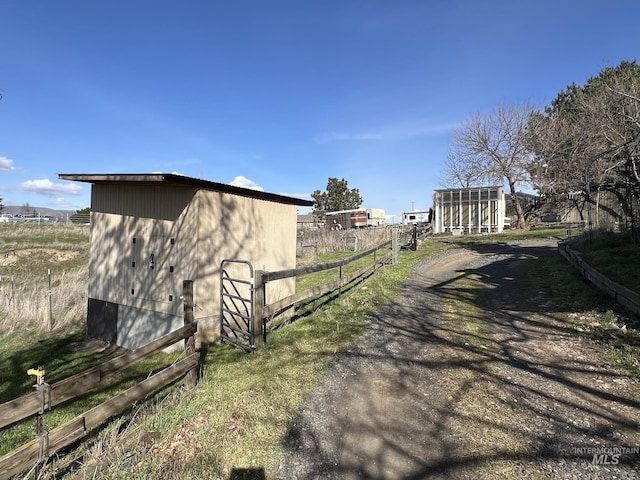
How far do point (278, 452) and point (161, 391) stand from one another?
9.18 feet

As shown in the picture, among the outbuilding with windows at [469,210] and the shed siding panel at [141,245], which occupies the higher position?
the outbuilding with windows at [469,210]

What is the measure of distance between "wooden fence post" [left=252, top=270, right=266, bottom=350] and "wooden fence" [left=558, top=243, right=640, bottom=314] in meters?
6.59

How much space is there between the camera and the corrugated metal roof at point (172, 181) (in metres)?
6.56

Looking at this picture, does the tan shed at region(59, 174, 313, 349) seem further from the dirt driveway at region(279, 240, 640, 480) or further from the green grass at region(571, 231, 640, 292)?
the green grass at region(571, 231, 640, 292)

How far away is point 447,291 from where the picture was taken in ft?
30.9

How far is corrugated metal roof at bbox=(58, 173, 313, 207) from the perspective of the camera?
21.5 feet

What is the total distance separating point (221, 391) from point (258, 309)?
5.09ft

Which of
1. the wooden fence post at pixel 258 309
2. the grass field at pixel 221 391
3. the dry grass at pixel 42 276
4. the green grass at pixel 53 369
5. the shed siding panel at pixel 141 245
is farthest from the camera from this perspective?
the dry grass at pixel 42 276

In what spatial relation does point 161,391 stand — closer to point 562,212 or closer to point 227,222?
point 227,222

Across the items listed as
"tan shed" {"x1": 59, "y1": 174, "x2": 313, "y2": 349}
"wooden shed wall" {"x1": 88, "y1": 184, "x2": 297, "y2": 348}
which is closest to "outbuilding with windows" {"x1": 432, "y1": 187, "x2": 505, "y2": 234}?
"tan shed" {"x1": 59, "y1": 174, "x2": 313, "y2": 349}

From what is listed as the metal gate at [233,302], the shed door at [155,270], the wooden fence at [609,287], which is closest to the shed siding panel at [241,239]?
the metal gate at [233,302]

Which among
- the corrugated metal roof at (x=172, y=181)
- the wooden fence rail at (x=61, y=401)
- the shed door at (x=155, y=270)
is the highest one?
the corrugated metal roof at (x=172, y=181)

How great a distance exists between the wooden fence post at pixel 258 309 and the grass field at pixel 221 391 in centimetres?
22

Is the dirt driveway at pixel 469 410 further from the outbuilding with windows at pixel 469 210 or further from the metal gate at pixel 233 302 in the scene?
the outbuilding with windows at pixel 469 210
